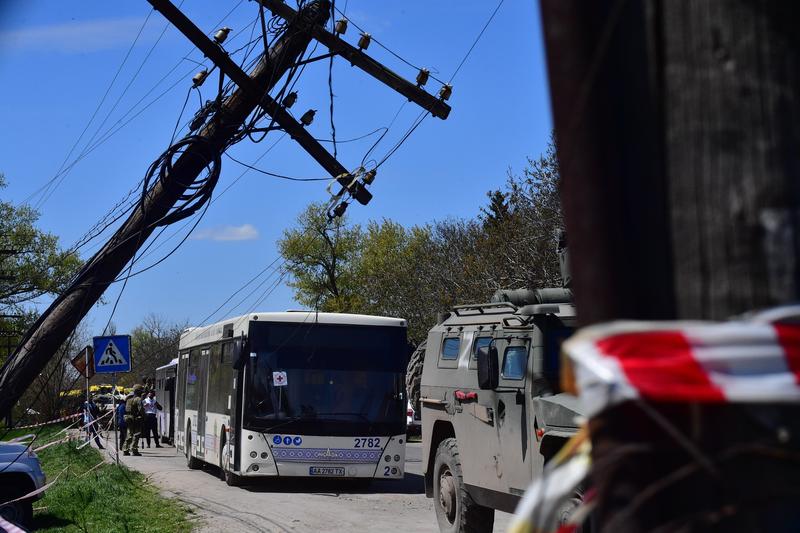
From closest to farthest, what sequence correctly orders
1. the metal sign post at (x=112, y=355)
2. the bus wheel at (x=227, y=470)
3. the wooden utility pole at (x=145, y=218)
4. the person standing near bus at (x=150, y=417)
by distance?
the wooden utility pole at (x=145, y=218)
the bus wheel at (x=227, y=470)
the metal sign post at (x=112, y=355)
the person standing near bus at (x=150, y=417)

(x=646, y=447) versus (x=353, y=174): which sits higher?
(x=353, y=174)

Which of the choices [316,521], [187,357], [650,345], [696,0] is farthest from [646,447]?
[187,357]

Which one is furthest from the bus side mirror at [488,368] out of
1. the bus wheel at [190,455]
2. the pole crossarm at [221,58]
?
the bus wheel at [190,455]

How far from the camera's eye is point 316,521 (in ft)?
41.2

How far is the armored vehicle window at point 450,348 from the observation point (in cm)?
1139

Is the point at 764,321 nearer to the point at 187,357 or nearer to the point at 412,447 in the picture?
the point at 187,357

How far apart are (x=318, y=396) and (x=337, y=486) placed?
229 cm

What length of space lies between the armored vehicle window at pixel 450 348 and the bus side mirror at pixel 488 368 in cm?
158

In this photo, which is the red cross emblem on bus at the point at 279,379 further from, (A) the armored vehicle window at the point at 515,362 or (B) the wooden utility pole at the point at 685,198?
(B) the wooden utility pole at the point at 685,198

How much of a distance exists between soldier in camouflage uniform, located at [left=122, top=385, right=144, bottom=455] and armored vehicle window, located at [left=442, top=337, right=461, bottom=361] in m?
17.8

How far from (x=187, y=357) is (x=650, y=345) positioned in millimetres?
24632

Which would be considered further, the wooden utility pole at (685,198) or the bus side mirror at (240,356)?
the bus side mirror at (240,356)

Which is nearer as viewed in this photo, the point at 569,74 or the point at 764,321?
the point at 764,321

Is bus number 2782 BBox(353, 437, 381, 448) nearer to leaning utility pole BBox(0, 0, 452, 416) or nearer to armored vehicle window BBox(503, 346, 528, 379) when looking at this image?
leaning utility pole BBox(0, 0, 452, 416)
